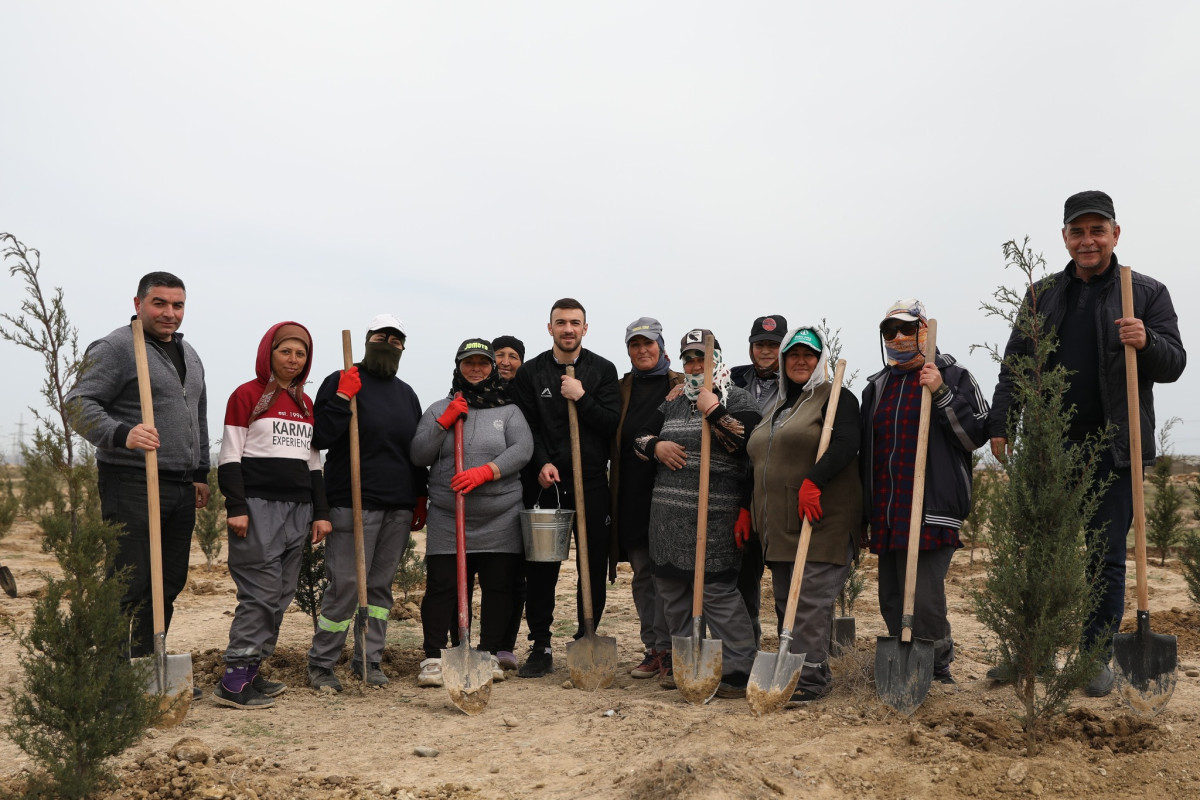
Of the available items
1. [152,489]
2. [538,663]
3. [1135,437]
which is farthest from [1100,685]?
[152,489]

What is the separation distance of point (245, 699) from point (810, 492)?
353cm

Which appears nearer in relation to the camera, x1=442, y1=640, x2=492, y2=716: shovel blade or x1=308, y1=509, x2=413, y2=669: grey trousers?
x1=442, y1=640, x2=492, y2=716: shovel blade

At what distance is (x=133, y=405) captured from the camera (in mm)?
4914

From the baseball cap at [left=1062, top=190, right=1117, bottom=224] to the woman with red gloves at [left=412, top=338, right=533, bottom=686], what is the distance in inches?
139

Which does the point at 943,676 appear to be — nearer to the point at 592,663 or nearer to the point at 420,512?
the point at 592,663

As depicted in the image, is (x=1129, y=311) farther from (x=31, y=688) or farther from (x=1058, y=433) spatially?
(x=31, y=688)

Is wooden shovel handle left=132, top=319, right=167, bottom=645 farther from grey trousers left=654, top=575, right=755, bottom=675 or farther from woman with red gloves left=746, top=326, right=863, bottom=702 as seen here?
woman with red gloves left=746, top=326, right=863, bottom=702

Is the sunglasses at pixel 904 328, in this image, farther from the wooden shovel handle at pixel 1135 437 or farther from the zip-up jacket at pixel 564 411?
the zip-up jacket at pixel 564 411

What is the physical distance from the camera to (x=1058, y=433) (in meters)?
4.04

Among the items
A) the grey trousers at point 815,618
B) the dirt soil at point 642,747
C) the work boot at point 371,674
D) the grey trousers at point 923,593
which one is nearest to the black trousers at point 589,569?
the dirt soil at point 642,747

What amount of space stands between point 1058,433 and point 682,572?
2.29 m

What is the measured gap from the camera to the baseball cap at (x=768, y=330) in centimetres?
562

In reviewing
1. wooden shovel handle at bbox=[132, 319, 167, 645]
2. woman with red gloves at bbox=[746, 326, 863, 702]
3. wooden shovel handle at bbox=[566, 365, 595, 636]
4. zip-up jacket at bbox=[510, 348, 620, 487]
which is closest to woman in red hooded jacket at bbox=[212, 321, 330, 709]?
wooden shovel handle at bbox=[132, 319, 167, 645]

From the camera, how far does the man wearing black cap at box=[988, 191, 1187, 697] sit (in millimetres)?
4629
